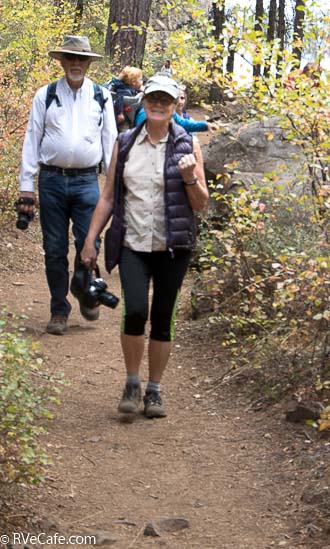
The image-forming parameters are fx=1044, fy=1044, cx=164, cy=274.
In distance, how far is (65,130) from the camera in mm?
7797

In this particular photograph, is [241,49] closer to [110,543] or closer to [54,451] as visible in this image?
[54,451]

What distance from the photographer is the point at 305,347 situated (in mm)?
6816

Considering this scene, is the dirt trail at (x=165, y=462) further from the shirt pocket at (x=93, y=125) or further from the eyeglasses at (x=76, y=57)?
the eyeglasses at (x=76, y=57)

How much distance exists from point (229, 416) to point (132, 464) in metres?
1.15

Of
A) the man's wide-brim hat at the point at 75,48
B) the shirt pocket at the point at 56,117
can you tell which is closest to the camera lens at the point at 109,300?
the shirt pocket at the point at 56,117

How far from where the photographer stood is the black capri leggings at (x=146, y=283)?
620 cm

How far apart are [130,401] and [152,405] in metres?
0.17

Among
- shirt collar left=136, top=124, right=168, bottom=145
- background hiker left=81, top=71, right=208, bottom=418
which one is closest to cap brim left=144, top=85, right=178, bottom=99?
background hiker left=81, top=71, right=208, bottom=418

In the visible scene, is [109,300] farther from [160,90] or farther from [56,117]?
[56,117]

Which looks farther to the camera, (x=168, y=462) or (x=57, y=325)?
(x=57, y=325)

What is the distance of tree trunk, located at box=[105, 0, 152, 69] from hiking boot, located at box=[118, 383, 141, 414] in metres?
12.0

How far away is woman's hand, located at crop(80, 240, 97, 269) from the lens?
20.7 feet

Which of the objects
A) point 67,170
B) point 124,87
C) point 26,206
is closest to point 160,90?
point 67,170

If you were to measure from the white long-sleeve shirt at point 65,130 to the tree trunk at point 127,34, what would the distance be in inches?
394
